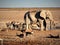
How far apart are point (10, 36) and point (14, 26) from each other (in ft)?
0.49

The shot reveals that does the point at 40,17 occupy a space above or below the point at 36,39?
above

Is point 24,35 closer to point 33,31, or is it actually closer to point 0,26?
point 33,31

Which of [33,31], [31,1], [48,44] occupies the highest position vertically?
[31,1]

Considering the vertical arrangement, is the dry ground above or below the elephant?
below

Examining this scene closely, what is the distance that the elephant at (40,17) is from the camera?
263cm

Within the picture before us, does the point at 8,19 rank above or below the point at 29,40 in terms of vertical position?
above

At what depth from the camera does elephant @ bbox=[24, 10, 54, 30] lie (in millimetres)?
2633

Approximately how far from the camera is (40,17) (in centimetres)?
266

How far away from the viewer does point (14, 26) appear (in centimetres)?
270

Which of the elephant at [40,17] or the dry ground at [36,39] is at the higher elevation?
the elephant at [40,17]

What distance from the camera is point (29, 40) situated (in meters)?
2.62

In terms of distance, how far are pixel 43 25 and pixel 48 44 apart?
265 mm

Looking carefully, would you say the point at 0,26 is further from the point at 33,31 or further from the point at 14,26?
the point at 33,31

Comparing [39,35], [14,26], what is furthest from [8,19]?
[39,35]
